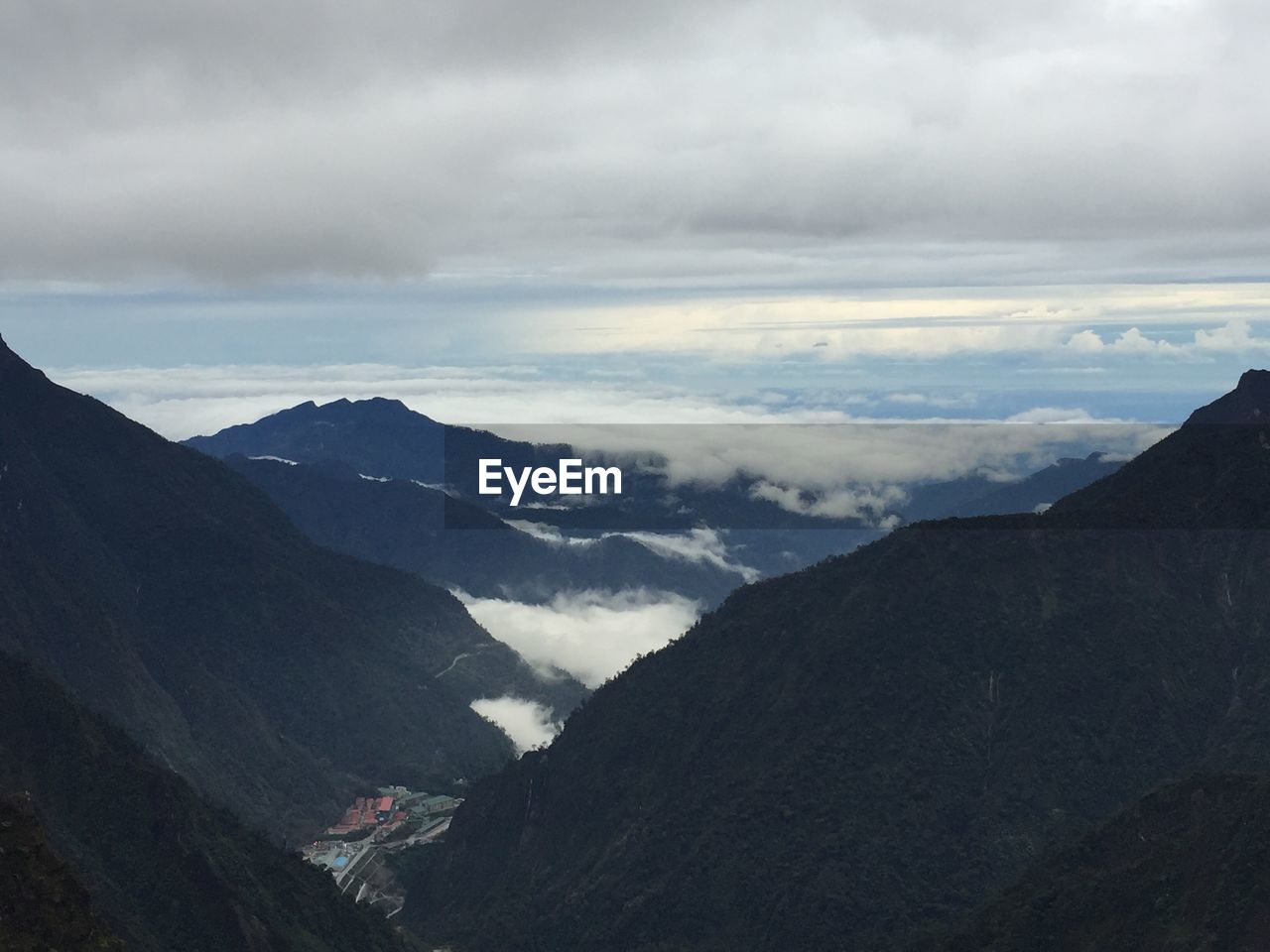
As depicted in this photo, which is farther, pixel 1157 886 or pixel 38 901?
pixel 1157 886

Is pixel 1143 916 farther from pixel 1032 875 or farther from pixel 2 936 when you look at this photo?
pixel 2 936

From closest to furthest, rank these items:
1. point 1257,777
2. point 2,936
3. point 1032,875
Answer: point 2,936
point 1257,777
point 1032,875

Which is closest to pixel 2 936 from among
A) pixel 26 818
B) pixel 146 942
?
pixel 26 818

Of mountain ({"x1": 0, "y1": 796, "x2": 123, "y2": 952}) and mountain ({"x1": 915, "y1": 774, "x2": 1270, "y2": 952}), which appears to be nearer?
mountain ({"x1": 0, "y1": 796, "x2": 123, "y2": 952})

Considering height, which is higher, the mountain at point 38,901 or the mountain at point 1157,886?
the mountain at point 38,901

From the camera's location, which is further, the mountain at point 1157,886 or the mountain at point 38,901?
the mountain at point 1157,886

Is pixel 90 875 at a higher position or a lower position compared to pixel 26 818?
lower

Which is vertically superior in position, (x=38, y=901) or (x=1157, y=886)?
(x=38, y=901)

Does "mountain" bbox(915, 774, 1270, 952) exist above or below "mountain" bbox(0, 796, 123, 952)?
below
